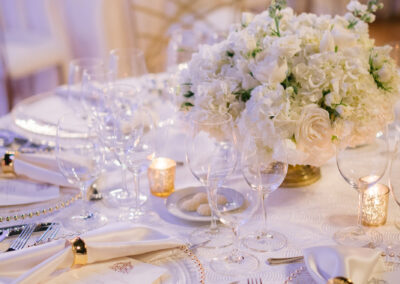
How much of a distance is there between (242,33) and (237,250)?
548 millimetres

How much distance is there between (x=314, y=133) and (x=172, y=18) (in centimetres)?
249

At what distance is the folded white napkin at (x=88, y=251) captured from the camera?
1.05 metres

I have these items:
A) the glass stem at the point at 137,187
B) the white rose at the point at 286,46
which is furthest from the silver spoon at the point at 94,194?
the white rose at the point at 286,46

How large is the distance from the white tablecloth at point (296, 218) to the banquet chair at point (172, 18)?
204 centimetres

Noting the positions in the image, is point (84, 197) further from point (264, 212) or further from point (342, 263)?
point (342, 263)

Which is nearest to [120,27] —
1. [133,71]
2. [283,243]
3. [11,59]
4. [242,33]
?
[11,59]

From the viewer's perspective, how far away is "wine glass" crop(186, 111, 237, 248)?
1207mm

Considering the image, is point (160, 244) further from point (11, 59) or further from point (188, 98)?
point (11, 59)

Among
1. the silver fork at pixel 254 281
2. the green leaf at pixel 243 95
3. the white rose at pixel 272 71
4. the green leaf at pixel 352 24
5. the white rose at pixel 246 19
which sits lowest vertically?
the silver fork at pixel 254 281

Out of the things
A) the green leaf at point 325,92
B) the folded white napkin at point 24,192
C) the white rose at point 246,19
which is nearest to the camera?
the green leaf at point 325,92

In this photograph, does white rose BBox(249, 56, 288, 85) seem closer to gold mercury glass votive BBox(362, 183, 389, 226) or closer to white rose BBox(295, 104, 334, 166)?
white rose BBox(295, 104, 334, 166)

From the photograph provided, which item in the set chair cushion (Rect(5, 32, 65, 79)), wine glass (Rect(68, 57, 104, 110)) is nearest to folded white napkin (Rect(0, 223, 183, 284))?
wine glass (Rect(68, 57, 104, 110))

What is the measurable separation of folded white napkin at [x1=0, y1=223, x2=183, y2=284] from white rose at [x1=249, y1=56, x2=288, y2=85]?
0.44 meters

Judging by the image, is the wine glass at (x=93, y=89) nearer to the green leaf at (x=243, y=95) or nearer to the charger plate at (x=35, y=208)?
the charger plate at (x=35, y=208)
